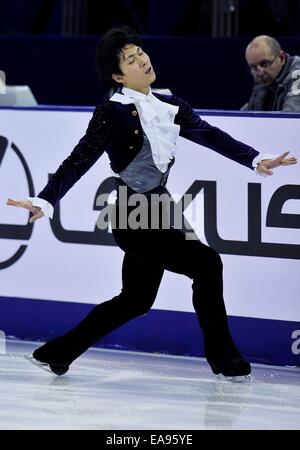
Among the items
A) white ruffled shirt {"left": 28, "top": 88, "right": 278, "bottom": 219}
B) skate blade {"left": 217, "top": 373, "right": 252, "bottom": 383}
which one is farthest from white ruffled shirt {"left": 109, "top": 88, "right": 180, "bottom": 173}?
skate blade {"left": 217, "top": 373, "right": 252, "bottom": 383}

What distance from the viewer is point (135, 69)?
16.6 ft

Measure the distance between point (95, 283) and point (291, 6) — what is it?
11.3 feet

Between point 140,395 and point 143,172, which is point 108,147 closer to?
point 143,172

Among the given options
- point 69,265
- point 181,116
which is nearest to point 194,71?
point 69,265

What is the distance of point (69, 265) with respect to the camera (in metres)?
6.05

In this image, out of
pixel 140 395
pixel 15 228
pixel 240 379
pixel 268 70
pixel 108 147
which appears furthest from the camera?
pixel 268 70

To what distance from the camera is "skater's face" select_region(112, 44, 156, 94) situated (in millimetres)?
5039

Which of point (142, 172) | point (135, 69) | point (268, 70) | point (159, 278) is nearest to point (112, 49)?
point (135, 69)

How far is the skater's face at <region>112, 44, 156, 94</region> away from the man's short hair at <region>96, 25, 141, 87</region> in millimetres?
19

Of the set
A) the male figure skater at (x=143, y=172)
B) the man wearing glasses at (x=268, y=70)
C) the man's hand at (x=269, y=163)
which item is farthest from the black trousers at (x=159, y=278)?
the man wearing glasses at (x=268, y=70)

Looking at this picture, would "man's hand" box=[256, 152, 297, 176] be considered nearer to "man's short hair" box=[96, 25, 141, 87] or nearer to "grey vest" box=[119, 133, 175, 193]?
"grey vest" box=[119, 133, 175, 193]

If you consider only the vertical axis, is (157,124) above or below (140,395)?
above

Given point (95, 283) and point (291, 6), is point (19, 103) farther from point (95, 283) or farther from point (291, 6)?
point (291, 6)

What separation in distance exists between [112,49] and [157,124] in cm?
36
